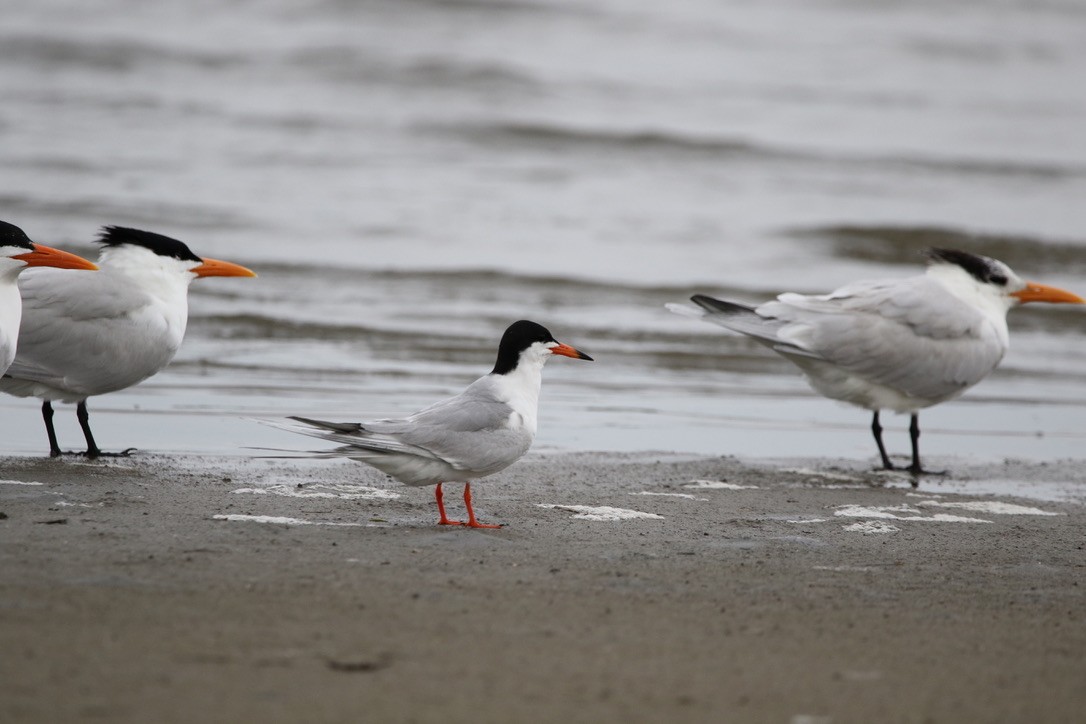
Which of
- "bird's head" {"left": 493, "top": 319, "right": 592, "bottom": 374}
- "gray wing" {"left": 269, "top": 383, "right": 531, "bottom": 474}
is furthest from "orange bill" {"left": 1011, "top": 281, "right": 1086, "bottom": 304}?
"gray wing" {"left": 269, "top": 383, "right": 531, "bottom": 474}

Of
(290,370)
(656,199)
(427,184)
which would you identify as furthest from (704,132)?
(290,370)

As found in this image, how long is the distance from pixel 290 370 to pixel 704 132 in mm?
12665

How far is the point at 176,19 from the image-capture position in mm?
22828

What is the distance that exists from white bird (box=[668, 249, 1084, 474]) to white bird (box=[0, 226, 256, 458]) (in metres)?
2.73

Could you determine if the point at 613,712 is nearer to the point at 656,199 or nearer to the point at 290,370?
the point at 290,370

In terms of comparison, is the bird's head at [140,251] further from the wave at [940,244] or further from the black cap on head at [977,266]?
the wave at [940,244]

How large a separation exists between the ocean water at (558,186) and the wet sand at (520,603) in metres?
1.45

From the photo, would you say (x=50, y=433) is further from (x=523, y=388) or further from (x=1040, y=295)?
(x=1040, y=295)

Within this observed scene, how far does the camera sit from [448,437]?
4.73 meters

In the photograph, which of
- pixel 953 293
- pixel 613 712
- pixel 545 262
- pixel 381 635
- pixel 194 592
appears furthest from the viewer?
pixel 545 262

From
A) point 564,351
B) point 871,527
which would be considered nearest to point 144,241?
point 564,351

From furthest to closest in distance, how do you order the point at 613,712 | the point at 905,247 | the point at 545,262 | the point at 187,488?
the point at 905,247 < the point at 545,262 < the point at 187,488 < the point at 613,712

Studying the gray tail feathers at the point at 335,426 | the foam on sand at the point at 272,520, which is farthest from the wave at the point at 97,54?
the foam on sand at the point at 272,520

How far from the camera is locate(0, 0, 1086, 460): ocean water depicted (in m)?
7.82
